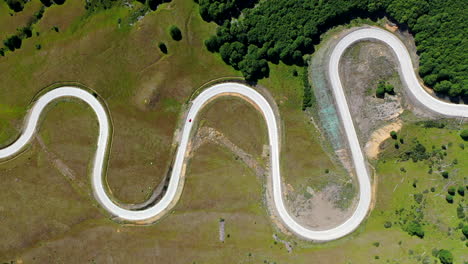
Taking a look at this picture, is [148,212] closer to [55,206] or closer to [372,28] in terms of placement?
[55,206]

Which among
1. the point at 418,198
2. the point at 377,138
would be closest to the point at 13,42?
the point at 377,138

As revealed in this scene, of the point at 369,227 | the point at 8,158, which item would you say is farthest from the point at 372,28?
the point at 8,158

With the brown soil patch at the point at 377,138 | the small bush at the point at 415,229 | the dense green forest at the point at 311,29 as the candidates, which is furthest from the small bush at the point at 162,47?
the small bush at the point at 415,229

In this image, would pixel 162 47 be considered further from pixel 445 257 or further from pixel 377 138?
Answer: pixel 445 257

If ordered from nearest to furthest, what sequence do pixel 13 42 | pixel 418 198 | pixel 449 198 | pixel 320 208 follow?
pixel 449 198
pixel 418 198
pixel 320 208
pixel 13 42

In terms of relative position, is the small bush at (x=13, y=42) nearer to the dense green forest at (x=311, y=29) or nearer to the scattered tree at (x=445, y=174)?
the dense green forest at (x=311, y=29)
